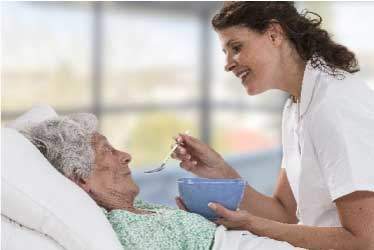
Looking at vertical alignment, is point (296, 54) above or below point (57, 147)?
above

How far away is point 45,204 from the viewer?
1653 millimetres

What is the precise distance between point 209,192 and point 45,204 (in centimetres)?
51

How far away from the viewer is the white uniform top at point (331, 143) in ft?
6.14

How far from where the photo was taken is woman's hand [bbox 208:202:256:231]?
191cm

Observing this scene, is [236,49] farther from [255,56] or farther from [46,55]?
[46,55]

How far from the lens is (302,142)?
2.06m

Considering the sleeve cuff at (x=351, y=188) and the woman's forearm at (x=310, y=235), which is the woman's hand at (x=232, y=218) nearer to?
the woman's forearm at (x=310, y=235)

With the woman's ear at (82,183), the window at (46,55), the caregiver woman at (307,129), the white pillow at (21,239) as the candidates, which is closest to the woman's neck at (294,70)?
the caregiver woman at (307,129)

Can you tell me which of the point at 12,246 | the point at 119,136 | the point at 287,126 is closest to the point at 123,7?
the point at 119,136

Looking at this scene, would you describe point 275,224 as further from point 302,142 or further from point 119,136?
point 119,136

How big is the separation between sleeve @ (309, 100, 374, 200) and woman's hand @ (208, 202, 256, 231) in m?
0.25

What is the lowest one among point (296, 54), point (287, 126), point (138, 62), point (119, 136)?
point (119, 136)

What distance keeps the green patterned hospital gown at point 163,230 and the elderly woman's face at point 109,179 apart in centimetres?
6

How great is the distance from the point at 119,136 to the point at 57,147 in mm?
4947
